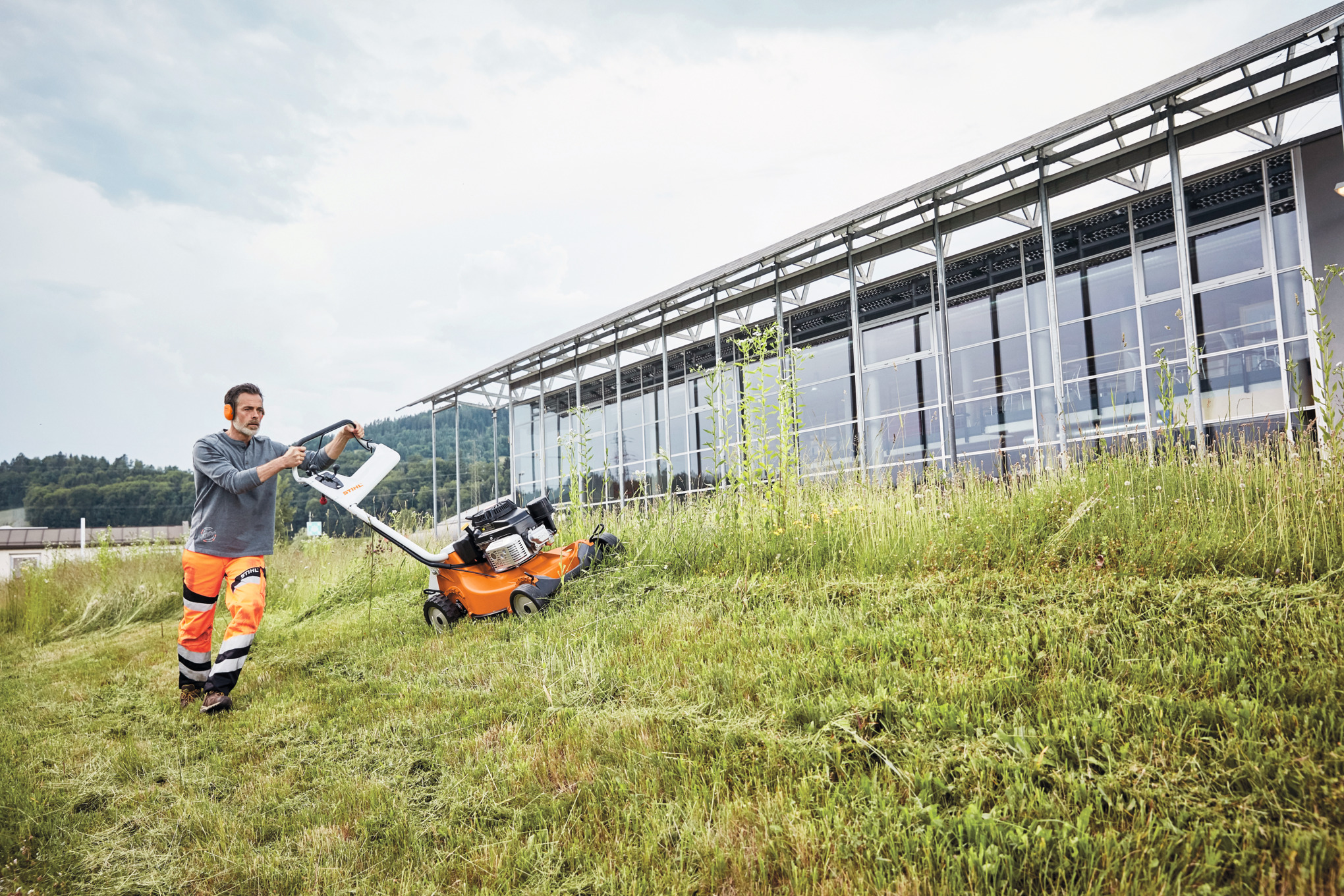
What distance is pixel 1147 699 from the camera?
2.46 meters

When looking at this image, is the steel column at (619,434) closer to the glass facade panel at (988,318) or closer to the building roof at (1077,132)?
the building roof at (1077,132)

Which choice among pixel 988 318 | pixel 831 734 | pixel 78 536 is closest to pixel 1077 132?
pixel 988 318

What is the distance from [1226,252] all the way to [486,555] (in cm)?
1152

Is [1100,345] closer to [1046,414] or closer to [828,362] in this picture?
[1046,414]

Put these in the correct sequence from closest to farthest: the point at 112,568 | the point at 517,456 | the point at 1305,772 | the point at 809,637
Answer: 1. the point at 1305,772
2. the point at 809,637
3. the point at 112,568
4. the point at 517,456

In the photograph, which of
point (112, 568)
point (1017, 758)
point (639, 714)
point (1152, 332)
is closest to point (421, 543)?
point (112, 568)

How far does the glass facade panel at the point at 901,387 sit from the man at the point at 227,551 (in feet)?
36.9

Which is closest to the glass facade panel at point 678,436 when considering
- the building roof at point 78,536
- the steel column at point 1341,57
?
the building roof at point 78,536

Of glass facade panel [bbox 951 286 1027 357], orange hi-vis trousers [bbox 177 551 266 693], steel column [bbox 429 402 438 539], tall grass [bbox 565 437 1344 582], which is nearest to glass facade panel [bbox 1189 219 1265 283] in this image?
glass facade panel [bbox 951 286 1027 357]

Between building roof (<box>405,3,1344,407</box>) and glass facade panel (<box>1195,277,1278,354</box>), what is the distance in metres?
2.54

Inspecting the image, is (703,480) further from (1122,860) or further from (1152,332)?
(1122,860)

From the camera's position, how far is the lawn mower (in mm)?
5875

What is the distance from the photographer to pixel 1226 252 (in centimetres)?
1070

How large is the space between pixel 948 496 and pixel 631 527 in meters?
3.22
